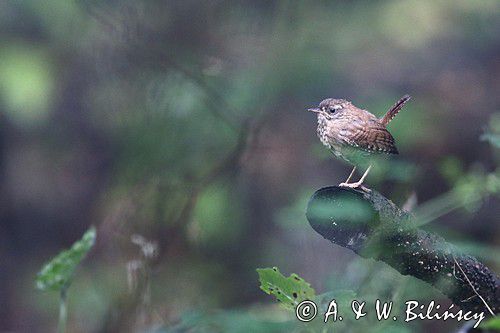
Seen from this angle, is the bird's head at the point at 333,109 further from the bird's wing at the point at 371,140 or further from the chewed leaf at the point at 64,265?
the chewed leaf at the point at 64,265

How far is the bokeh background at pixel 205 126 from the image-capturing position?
3419mm

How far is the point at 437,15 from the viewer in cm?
469

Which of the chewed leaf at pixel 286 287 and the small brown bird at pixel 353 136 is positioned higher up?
the small brown bird at pixel 353 136

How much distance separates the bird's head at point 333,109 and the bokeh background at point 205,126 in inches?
62.2

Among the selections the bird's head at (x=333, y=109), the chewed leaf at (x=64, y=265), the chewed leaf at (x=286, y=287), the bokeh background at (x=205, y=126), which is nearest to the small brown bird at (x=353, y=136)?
the bird's head at (x=333, y=109)

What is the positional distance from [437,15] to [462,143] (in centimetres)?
92

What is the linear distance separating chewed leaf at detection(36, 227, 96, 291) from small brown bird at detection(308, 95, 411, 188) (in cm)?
61

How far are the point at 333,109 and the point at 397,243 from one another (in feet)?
0.87

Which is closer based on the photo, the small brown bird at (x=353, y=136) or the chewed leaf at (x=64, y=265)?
the small brown bird at (x=353, y=136)

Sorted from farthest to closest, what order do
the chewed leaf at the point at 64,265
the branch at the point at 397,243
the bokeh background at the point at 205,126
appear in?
1. the bokeh background at the point at 205,126
2. the chewed leaf at the point at 64,265
3. the branch at the point at 397,243

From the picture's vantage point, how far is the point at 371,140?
1.25 meters

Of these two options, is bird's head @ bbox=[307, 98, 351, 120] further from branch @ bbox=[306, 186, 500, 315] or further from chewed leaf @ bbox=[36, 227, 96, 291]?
chewed leaf @ bbox=[36, 227, 96, 291]

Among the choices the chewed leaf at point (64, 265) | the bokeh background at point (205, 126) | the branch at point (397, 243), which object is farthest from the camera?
the bokeh background at point (205, 126)

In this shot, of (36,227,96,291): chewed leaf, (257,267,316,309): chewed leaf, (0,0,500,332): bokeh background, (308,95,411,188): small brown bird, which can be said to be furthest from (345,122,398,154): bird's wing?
(0,0,500,332): bokeh background
